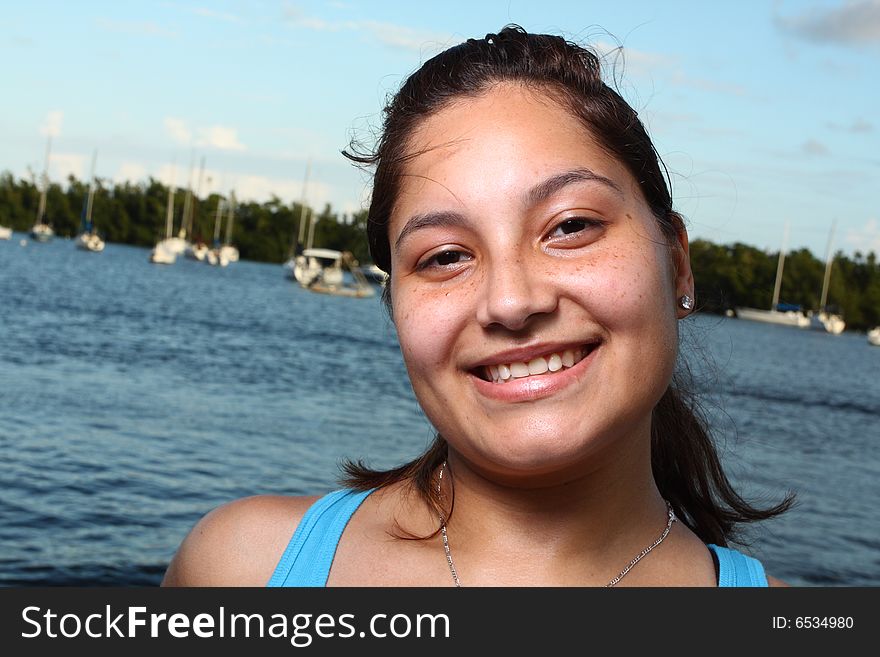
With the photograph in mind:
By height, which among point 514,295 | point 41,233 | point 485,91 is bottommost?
point 41,233

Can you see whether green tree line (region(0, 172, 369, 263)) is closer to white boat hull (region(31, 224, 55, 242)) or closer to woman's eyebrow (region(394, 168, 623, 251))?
white boat hull (region(31, 224, 55, 242))

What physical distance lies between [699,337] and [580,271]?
1556 mm

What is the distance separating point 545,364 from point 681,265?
0.59 m

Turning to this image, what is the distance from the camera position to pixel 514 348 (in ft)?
6.86

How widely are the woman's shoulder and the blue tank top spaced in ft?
0.14

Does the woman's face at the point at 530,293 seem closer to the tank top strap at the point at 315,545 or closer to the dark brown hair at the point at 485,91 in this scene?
the dark brown hair at the point at 485,91

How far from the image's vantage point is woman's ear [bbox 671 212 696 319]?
248 centimetres

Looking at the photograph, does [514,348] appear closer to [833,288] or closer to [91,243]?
[91,243]

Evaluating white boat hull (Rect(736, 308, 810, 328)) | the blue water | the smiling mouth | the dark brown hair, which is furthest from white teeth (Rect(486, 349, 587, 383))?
white boat hull (Rect(736, 308, 810, 328))

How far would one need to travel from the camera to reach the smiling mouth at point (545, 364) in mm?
2105

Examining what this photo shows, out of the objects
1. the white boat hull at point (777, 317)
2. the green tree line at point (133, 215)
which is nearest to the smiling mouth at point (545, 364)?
the white boat hull at point (777, 317)

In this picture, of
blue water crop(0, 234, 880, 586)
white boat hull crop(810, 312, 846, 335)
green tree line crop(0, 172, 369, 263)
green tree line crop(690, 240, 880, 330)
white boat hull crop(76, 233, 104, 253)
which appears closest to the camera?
blue water crop(0, 234, 880, 586)

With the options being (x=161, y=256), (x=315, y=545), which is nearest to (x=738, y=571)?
(x=315, y=545)
